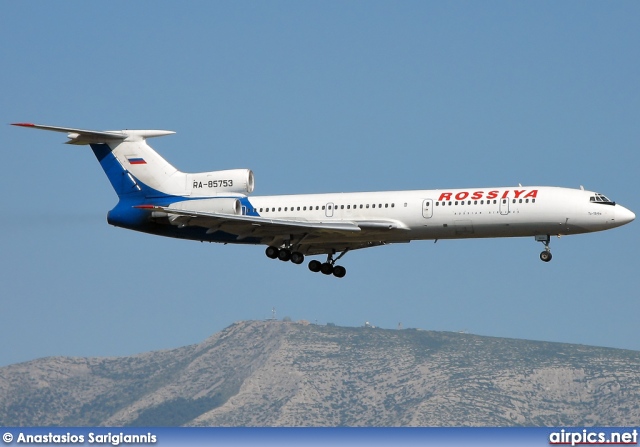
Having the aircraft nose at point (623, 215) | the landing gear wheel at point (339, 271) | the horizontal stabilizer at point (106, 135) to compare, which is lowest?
the landing gear wheel at point (339, 271)

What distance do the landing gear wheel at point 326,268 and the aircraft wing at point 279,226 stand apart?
1621mm

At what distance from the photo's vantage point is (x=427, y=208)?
48.0m

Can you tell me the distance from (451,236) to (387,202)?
9.68 ft

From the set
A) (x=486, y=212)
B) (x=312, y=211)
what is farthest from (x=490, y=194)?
(x=312, y=211)

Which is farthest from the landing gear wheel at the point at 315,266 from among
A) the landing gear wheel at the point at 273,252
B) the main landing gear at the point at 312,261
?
the landing gear wheel at the point at 273,252

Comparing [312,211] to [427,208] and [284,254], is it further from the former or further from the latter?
[427,208]

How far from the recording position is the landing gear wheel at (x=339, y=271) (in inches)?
2083

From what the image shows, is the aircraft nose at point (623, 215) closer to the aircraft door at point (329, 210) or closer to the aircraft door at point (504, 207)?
the aircraft door at point (504, 207)

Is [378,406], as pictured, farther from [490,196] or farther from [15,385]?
[490,196]

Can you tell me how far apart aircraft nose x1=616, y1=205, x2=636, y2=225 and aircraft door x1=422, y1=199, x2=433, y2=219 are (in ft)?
23.7

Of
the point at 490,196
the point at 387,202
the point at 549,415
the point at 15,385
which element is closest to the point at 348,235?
the point at 387,202

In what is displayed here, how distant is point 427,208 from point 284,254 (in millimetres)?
7020

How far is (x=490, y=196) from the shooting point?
47406 millimetres

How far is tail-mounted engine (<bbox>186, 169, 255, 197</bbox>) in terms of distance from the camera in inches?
2026
